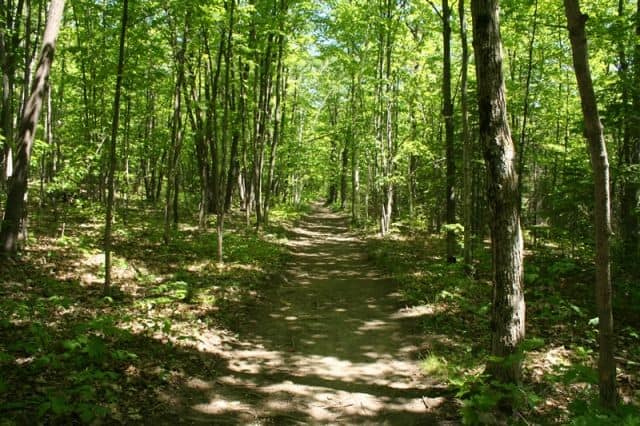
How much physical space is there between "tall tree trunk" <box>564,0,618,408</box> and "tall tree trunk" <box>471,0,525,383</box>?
0.81m

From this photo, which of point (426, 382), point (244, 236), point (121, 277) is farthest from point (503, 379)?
point (244, 236)

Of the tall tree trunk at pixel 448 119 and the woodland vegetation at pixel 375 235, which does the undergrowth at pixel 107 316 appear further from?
the tall tree trunk at pixel 448 119

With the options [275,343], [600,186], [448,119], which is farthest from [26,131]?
[448,119]

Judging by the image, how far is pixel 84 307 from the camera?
23.5 feet

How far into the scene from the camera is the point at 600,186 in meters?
4.02

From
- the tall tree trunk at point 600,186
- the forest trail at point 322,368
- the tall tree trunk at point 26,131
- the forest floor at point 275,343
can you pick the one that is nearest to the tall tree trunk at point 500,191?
the forest floor at point 275,343

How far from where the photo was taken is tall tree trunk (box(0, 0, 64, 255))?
822 cm

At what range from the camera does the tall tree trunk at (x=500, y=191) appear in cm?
469

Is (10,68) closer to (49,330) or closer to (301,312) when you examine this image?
(49,330)

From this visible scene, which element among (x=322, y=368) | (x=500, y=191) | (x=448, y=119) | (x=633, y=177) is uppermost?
(x=448, y=119)

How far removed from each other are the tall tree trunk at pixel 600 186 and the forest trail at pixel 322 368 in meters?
1.73

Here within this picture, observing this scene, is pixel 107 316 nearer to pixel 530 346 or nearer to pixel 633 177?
pixel 530 346

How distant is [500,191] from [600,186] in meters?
0.97

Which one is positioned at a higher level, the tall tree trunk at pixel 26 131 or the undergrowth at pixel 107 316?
the tall tree trunk at pixel 26 131
